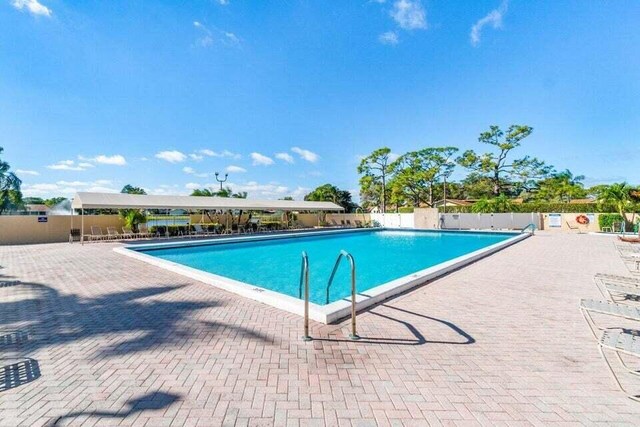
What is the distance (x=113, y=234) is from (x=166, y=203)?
3.48 m

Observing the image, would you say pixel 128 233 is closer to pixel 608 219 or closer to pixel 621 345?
pixel 621 345

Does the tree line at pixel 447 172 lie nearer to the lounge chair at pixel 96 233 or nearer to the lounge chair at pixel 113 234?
the lounge chair at pixel 113 234

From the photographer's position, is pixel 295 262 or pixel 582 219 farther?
pixel 582 219

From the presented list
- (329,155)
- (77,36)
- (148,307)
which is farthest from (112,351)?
(329,155)

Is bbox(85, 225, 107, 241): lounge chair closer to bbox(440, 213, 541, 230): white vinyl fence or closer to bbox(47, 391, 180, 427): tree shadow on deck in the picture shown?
bbox(47, 391, 180, 427): tree shadow on deck

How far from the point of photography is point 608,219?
67.1 ft

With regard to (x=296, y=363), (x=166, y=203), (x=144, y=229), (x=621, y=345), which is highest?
(x=166, y=203)

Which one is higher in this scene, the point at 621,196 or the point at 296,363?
the point at 621,196

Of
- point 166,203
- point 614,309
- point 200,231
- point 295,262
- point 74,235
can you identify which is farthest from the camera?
point 200,231

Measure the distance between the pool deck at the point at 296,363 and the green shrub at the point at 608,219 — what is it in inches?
834

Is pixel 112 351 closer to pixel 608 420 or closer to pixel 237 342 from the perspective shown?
pixel 237 342

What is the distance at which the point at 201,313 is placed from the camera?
15.1 feet

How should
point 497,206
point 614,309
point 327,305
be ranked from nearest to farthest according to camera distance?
Answer: point 614,309 < point 327,305 < point 497,206

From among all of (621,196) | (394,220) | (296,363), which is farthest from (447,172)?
(296,363)
